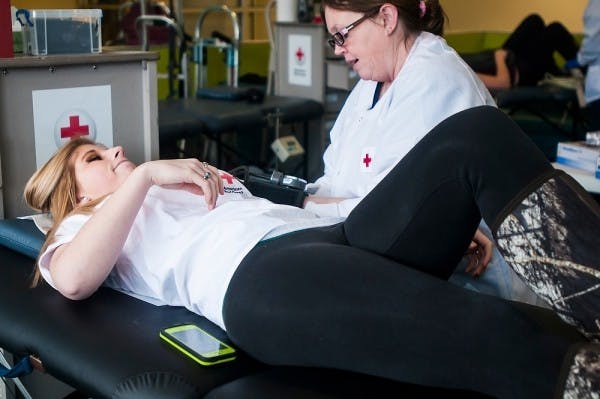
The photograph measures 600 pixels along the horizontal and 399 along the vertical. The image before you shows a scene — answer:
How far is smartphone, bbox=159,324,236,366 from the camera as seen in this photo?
4.44ft

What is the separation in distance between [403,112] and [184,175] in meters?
→ 0.54

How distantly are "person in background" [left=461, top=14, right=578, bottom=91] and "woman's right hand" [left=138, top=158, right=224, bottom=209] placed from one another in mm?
4403

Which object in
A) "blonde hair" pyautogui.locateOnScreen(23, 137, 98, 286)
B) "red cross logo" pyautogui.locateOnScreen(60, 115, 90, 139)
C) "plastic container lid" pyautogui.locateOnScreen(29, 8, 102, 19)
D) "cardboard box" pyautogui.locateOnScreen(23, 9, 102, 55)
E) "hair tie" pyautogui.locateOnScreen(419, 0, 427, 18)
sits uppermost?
"hair tie" pyautogui.locateOnScreen(419, 0, 427, 18)

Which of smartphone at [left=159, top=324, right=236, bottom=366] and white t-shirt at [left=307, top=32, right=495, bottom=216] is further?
white t-shirt at [left=307, top=32, right=495, bottom=216]

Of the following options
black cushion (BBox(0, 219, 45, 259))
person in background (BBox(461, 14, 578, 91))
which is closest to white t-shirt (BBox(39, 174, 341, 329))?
black cushion (BBox(0, 219, 45, 259))

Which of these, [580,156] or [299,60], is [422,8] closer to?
[580,156]

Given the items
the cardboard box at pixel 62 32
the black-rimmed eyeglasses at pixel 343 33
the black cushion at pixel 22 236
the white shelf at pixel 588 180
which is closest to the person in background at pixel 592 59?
the white shelf at pixel 588 180

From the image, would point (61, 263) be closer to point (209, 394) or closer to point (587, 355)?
point (209, 394)

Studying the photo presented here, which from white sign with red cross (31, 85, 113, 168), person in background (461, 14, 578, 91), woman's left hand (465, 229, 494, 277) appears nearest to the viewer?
woman's left hand (465, 229, 494, 277)

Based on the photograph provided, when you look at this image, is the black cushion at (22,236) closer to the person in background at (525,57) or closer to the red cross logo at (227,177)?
the red cross logo at (227,177)

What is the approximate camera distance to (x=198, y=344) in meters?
1.40

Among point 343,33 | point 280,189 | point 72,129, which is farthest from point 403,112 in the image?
point 72,129

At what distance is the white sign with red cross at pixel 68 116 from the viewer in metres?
2.04

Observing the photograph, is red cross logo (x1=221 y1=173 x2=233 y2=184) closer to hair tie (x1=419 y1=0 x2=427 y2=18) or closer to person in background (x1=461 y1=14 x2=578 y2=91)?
hair tie (x1=419 y1=0 x2=427 y2=18)
